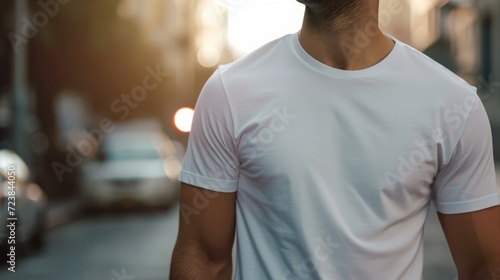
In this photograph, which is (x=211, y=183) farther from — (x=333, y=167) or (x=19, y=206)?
(x=19, y=206)

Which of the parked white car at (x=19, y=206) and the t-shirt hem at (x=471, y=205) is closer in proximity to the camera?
the t-shirt hem at (x=471, y=205)

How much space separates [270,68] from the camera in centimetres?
248

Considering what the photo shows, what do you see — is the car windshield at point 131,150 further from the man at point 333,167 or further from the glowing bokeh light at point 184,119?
the glowing bokeh light at point 184,119

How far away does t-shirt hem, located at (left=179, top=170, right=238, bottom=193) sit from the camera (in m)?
2.44

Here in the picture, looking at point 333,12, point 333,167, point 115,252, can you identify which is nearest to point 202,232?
point 333,167

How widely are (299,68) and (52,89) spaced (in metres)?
26.4

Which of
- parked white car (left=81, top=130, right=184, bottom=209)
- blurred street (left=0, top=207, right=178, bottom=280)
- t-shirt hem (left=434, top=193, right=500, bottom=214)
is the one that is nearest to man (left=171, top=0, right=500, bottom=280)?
t-shirt hem (left=434, top=193, right=500, bottom=214)

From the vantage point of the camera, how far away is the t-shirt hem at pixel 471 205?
2469mm

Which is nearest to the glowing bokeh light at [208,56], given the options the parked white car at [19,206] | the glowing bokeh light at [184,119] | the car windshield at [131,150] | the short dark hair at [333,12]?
the glowing bokeh light at [184,119]

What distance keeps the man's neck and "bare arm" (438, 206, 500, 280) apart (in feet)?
1.59

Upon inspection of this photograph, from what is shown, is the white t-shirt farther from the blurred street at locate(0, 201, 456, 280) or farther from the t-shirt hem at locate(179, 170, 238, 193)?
the blurred street at locate(0, 201, 456, 280)

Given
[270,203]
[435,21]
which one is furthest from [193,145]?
[435,21]

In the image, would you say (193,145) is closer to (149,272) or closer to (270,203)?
(270,203)

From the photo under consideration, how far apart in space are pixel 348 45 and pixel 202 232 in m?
0.66
